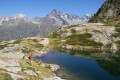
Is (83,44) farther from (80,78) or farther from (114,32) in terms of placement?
(80,78)

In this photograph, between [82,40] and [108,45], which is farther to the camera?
[82,40]

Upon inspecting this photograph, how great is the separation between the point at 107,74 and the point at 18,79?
4463cm

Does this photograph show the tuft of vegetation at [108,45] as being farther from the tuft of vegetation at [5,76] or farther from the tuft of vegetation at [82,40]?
the tuft of vegetation at [5,76]

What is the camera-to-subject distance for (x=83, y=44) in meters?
167

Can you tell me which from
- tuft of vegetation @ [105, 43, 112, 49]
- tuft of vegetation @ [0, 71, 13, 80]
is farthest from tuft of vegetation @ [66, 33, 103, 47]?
tuft of vegetation @ [0, 71, 13, 80]

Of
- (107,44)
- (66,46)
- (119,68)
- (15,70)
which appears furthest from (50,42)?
(15,70)

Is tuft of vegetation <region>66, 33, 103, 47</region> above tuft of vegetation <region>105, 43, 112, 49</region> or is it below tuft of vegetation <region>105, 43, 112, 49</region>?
above

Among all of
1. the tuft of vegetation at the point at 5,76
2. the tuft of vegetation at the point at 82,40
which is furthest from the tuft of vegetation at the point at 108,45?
the tuft of vegetation at the point at 5,76

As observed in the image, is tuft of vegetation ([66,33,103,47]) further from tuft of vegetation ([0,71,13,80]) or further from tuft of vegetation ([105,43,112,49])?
tuft of vegetation ([0,71,13,80])

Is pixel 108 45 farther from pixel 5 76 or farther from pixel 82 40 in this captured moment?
pixel 5 76

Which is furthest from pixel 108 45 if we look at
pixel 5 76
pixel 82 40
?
pixel 5 76

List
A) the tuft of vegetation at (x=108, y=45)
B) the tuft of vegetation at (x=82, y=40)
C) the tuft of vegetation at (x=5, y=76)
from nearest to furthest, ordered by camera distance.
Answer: the tuft of vegetation at (x=5, y=76)
the tuft of vegetation at (x=108, y=45)
the tuft of vegetation at (x=82, y=40)

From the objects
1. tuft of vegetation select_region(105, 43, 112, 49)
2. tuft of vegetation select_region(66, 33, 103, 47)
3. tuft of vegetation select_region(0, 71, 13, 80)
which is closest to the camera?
tuft of vegetation select_region(0, 71, 13, 80)

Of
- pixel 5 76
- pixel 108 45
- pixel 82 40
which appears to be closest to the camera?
pixel 5 76
